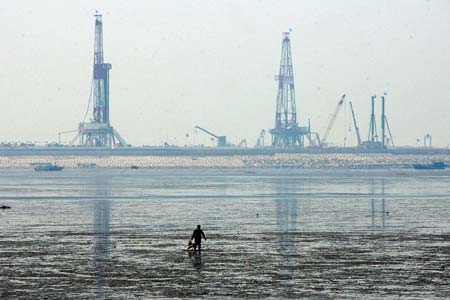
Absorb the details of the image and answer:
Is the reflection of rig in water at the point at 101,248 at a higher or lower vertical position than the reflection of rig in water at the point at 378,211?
lower

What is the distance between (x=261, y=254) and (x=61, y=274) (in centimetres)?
930

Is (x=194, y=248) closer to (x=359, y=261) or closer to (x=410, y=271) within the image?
(x=359, y=261)

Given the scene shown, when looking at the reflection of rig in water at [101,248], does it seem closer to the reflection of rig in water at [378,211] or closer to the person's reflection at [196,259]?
the person's reflection at [196,259]

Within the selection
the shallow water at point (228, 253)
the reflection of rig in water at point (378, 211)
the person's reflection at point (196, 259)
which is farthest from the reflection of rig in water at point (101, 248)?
the reflection of rig in water at point (378, 211)

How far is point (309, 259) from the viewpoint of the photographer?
41000mm

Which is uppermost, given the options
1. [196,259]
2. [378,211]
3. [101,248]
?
[378,211]

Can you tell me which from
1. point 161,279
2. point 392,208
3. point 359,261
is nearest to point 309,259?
point 359,261

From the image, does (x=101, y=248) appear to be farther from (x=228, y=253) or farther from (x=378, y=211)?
(x=378, y=211)

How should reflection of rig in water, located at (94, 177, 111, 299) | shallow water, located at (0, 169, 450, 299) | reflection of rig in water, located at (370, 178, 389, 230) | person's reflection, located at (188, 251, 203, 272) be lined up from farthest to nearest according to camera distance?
1. reflection of rig in water, located at (370, 178, 389, 230)
2. person's reflection, located at (188, 251, 203, 272)
3. reflection of rig in water, located at (94, 177, 111, 299)
4. shallow water, located at (0, 169, 450, 299)

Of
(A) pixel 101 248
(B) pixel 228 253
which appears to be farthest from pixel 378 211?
(A) pixel 101 248

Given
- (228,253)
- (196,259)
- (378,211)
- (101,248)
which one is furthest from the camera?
(378,211)

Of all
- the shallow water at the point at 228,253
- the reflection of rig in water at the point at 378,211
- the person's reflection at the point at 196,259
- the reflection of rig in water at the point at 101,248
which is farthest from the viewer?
the reflection of rig in water at the point at 378,211

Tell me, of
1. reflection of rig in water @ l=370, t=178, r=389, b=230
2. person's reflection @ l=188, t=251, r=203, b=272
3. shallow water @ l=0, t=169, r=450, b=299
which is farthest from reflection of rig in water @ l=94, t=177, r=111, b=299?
reflection of rig in water @ l=370, t=178, r=389, b=230

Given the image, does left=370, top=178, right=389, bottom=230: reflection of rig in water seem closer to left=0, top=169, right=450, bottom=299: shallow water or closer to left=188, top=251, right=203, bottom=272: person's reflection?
left=0, top=169, right=450, bottom=299: shallow water
